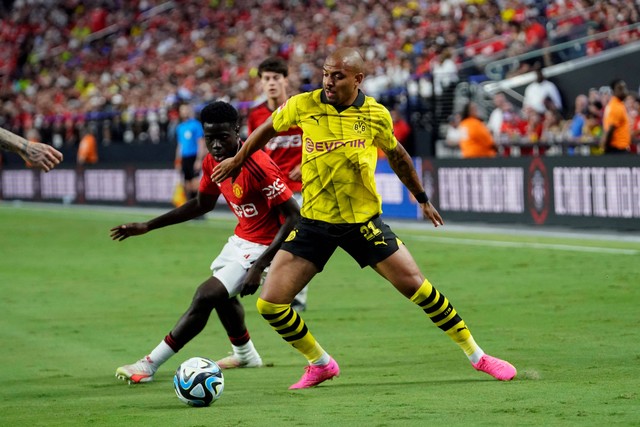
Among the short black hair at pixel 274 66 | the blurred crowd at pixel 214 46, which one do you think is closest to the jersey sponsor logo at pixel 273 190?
the short black hair at pixel 274 66

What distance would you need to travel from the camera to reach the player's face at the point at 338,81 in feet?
24.3

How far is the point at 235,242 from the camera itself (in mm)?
8492

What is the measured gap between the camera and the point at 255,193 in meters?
8.36

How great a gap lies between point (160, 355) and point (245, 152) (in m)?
1.66

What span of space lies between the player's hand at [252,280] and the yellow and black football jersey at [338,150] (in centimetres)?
48

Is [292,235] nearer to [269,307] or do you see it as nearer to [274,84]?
[269,307]

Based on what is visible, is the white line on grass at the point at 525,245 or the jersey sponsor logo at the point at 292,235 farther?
the white line on grass at the point at 525,245

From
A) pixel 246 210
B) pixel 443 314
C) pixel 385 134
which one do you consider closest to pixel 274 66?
pixel 246 210

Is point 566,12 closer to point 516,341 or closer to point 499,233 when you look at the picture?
point 499,233

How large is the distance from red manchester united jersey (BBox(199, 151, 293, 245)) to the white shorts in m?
0.07

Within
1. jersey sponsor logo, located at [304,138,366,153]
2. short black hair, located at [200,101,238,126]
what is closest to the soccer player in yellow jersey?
jersey sponsor logo, located at [304,138,366,153]

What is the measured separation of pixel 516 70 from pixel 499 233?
6343 mm

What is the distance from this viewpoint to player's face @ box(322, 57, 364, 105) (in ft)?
24.3

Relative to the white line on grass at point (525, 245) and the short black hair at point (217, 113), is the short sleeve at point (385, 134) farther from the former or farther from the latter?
the white line on grass at point (525, 245)
